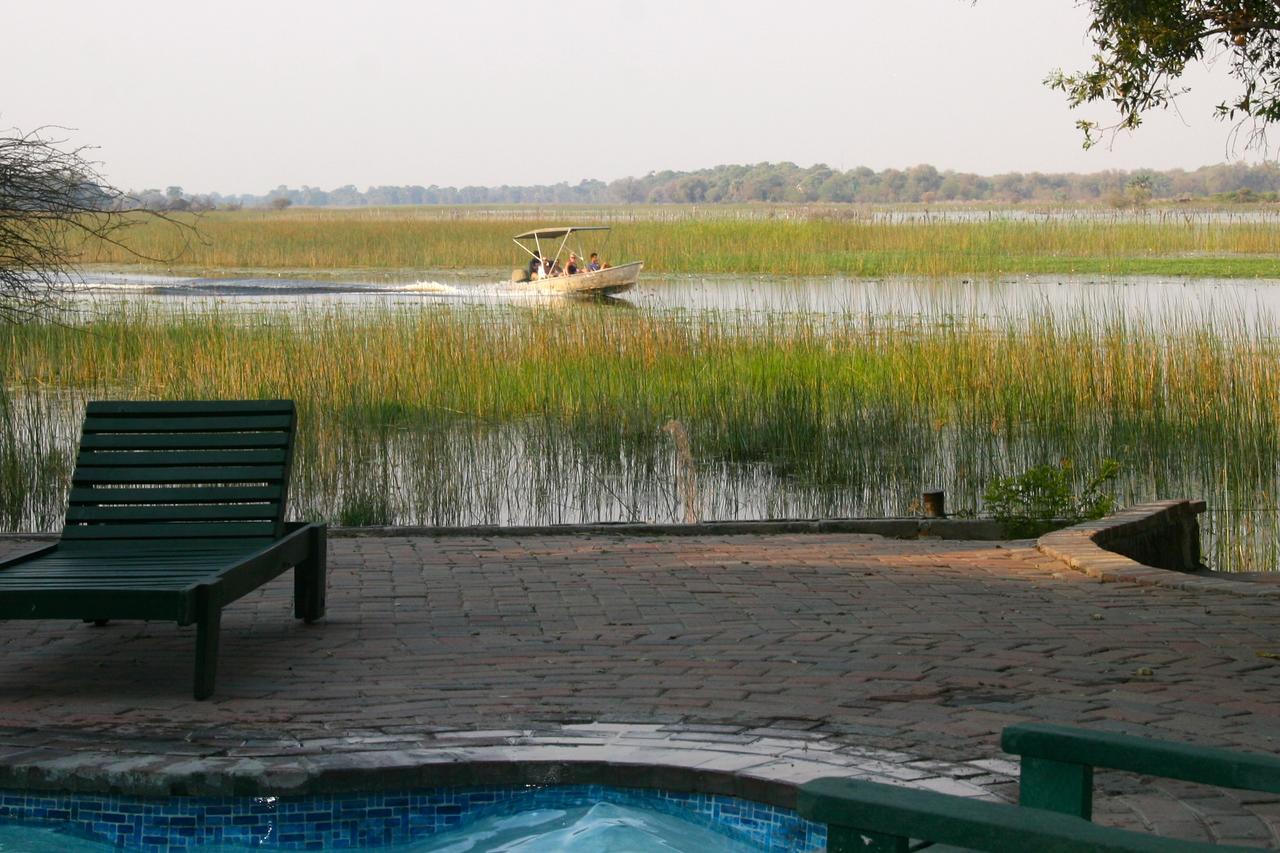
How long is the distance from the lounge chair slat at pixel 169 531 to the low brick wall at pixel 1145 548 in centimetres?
319

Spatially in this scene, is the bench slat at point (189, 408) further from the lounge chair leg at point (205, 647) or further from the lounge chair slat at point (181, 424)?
the lounge chair leg at point (205, 647)

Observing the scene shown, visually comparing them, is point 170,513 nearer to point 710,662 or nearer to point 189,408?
point 189,408

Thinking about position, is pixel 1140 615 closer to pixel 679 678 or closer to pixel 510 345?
pixel 679 678

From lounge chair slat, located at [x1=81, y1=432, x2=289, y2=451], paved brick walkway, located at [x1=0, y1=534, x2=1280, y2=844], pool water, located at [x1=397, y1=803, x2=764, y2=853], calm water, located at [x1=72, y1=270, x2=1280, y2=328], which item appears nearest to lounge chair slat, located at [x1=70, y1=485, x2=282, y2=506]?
lounge chair slat, located at [x1=81, y1=432, x2=289, y2=451]

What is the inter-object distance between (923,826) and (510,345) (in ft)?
37.1

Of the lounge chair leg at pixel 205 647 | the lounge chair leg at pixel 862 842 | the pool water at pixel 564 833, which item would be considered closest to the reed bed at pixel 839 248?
the lounge chair leg at pixel 205 647

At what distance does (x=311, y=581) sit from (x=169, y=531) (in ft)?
1.80

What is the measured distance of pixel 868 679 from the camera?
411 cm

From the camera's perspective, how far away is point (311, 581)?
4.95 metres

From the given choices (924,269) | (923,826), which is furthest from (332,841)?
(924,269)

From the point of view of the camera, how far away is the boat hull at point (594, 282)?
2500 centimetres

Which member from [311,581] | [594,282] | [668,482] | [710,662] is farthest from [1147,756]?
[594,282]

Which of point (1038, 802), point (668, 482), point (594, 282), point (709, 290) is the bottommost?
point (668, 482)

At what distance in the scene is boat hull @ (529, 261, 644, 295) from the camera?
82.0ft
